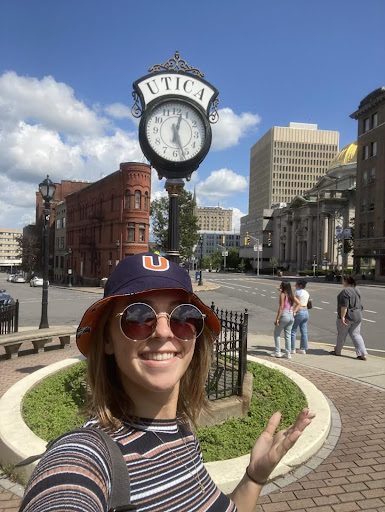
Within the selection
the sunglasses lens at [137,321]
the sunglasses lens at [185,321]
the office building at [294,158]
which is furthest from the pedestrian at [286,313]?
the office building at [294,158]

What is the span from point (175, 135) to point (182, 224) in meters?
36.9

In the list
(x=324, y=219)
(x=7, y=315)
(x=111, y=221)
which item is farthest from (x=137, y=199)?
(x=324, y=219)

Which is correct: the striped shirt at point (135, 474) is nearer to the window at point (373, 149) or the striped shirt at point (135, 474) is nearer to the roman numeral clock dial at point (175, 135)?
the roman numeral clock dial at point (175, 135)

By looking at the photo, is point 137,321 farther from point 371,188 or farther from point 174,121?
point 371,188

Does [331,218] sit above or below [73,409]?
above

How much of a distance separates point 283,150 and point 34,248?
108514 millimetres

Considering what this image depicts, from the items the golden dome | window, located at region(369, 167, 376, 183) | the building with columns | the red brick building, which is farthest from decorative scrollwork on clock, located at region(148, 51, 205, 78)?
the golden dome

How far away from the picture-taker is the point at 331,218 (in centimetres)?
8094

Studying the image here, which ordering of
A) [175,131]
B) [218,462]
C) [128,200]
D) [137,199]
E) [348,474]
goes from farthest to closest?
[137,199], [128,200], [175,131], [348,474], [218,462]

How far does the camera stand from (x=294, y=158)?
15288cm

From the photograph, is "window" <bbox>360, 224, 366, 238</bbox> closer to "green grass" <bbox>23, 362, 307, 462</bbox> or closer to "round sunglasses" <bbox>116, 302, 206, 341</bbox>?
"green grass" <bbox>23, 362, 307, 462</bbox>

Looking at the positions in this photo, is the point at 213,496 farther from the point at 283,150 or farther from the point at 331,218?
the point at 283,150

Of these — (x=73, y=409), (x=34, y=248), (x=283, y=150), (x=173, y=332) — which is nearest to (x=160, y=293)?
(x=173, y=332)

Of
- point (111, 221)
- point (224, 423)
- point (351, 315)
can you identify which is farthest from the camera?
point (111, 221)
